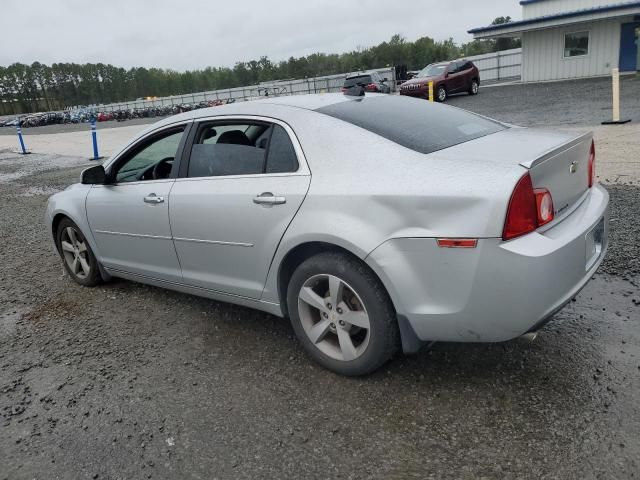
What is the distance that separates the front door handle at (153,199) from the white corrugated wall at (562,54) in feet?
87.3

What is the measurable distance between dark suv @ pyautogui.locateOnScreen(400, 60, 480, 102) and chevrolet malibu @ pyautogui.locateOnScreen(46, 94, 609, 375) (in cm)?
1988

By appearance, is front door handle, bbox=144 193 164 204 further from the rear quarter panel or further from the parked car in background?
the parked car in background

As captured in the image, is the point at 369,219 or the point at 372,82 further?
the point at 372,82

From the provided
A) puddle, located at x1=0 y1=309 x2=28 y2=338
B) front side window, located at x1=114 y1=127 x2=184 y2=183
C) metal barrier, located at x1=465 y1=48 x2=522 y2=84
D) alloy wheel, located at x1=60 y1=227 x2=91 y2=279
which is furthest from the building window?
puddle, located at x1=0 y1=309 x2=28 y2=338

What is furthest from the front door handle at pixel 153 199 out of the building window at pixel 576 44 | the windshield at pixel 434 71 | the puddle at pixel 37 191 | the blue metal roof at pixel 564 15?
the building window at pixel 576 44

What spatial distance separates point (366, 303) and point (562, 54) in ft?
90.7

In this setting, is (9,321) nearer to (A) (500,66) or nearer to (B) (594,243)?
(B) (594,243)

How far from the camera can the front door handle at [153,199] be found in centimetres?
367

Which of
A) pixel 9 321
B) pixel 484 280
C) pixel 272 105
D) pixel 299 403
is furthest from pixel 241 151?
pixel 9 321

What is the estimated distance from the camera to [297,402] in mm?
2799

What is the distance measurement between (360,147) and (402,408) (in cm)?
138

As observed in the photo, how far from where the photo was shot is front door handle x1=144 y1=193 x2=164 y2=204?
3.67 meters

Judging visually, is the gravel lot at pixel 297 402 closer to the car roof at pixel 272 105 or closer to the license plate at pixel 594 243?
the license plate at pixel 594 243

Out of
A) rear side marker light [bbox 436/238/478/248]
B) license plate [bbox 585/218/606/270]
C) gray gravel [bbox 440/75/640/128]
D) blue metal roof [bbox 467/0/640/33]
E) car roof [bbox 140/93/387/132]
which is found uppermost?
blue metal roof [bbox 467/0/640/33]
